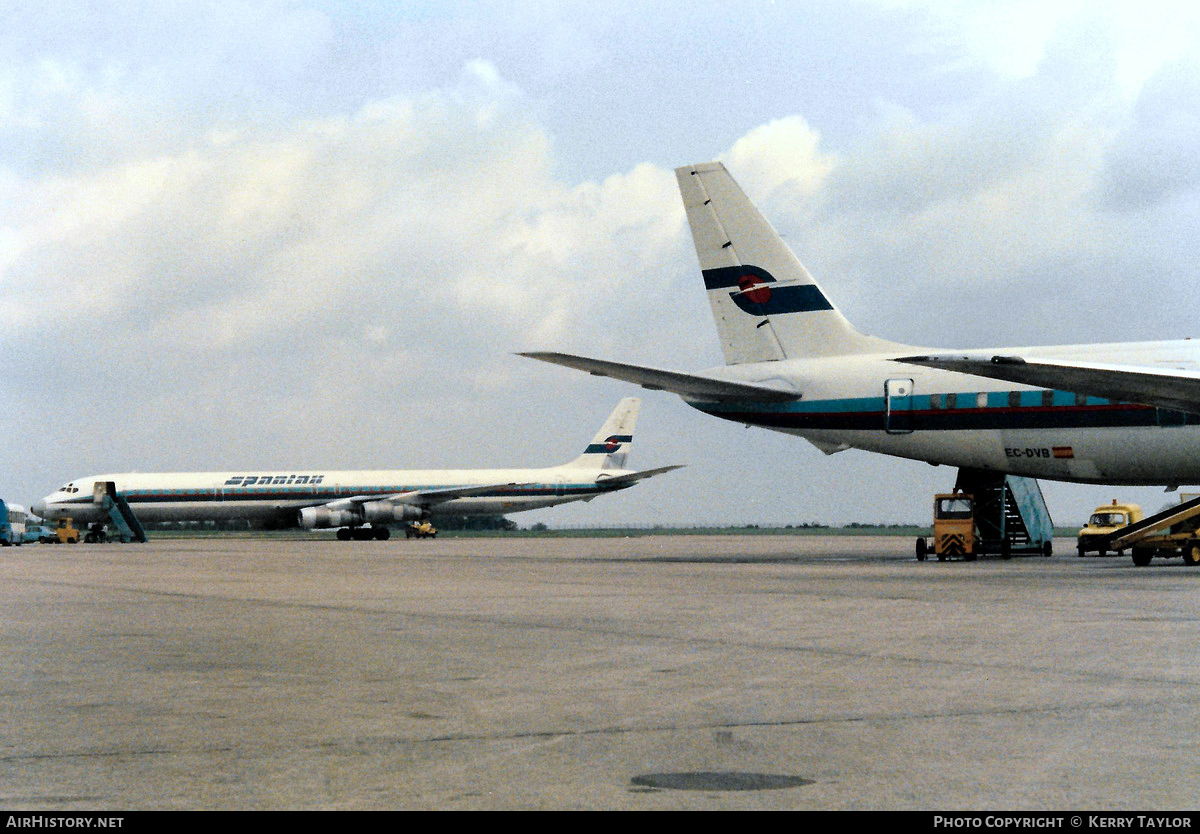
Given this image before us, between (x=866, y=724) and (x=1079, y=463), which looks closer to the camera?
(x=866, y=724)

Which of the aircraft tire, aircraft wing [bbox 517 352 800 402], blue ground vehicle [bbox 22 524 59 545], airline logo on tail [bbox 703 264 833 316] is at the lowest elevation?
blue ground vehicle [bbox 22 524 59 545]

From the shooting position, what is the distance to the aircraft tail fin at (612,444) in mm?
80812

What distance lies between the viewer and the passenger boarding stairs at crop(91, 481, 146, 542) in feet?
242

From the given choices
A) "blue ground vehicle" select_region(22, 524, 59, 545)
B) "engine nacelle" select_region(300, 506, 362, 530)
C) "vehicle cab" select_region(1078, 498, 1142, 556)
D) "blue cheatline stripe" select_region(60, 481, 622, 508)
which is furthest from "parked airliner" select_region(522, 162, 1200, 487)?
"blue ground vehicle" select_region(22, 524, 59, 545)

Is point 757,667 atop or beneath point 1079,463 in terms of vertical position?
beneath

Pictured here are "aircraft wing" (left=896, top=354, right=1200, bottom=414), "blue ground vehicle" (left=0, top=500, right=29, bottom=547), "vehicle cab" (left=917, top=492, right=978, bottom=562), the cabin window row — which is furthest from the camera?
"blue ground vehicle" (left=0, top=500, right=29, bottom=547)

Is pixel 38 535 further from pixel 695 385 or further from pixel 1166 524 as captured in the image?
pixel 1166 524

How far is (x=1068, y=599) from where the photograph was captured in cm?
1889

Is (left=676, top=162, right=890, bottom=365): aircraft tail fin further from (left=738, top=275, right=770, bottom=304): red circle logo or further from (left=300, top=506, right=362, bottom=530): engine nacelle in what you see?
(left=300, top=506, right=362, bottom=530): engine nacelle

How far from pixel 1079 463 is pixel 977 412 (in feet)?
8.84

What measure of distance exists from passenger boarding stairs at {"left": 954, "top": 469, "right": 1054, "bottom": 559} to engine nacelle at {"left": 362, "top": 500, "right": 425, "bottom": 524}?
1621 inches
